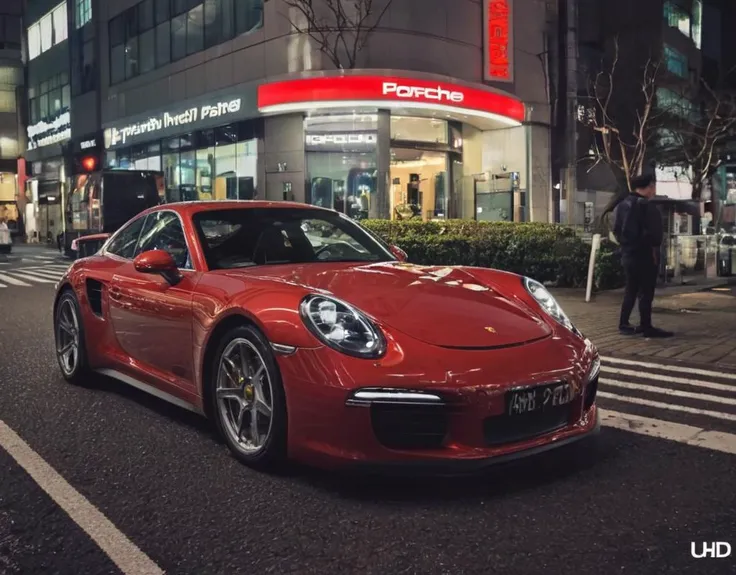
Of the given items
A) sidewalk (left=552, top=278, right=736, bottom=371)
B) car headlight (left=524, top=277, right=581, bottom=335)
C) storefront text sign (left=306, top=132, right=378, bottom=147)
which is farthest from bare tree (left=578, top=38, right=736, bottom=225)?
car headlight (left=524, top=277, right=581, bottom=335)

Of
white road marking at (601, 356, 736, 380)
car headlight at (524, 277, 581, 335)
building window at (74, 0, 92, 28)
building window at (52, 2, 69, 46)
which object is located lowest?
white road marking at (601, 356, 736, 380)

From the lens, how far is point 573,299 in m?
10.9

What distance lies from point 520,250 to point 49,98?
35877mm

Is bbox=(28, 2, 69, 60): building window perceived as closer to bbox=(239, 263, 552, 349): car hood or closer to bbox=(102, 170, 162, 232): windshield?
bbox=(102, 170, 162, 232): windshield

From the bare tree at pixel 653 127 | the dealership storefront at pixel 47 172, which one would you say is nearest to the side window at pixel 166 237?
the bare tree at pixel 653 127

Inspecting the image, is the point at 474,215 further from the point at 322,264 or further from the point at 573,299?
the point at 322,264

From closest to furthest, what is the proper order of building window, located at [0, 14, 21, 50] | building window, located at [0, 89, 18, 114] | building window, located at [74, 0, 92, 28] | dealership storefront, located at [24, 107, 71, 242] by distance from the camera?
building window, located at [74, 0, 92, 28] < dealership storefront, located at [24, 107, 71, 242] < building window, located at [0, 89, 18, 114] < building window, located at [0, 14, 21, 50]

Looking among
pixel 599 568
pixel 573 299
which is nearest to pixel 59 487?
pixel 599 568

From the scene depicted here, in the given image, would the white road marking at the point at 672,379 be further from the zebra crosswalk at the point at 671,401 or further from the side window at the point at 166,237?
the side window at the point at 166,237

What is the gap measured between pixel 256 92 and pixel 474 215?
8.73 metres

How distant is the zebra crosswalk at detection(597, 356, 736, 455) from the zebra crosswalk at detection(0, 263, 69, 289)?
1186 centimetres

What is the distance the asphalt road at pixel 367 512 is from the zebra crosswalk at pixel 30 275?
11.8m

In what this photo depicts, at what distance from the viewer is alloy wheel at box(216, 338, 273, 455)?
138 inches

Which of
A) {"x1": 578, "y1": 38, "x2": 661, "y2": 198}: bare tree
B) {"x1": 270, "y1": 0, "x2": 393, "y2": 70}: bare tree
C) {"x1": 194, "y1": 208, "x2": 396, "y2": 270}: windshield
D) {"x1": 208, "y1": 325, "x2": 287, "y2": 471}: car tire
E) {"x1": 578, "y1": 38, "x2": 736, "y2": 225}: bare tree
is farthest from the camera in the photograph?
{"x1": 578, "y1": 38, "x2": 661, "y2": 198}: bare tree
